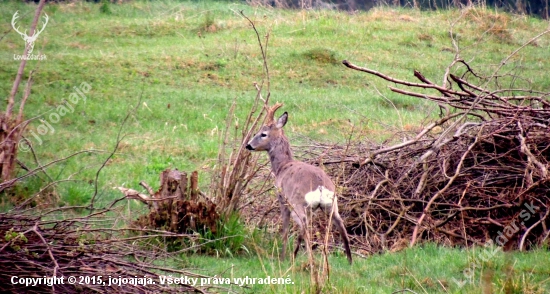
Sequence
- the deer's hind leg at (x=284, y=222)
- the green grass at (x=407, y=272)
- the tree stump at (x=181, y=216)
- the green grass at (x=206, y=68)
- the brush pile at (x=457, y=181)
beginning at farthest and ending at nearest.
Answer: the green grass at (x=206, y=68)
the brush pile at (x=457, y=181)
the tree stump at (x=181, y=216)
the deer's hind leg at (x=284, y=222)
the green grass at (x=407, y=272)

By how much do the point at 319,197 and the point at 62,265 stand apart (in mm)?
2845

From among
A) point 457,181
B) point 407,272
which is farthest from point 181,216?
point 457,181

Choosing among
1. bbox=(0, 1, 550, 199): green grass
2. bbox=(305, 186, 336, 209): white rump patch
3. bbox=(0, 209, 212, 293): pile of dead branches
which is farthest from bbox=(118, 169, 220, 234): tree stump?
bbox=(0, 1, 550, 199): green grass

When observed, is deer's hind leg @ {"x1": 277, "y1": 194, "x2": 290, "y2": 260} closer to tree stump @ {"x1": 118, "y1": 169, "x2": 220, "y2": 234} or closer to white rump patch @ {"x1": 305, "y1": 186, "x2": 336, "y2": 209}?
white rump patch @ {"x1": 305, "y1": 186, "x2": 336, "y2": 209}

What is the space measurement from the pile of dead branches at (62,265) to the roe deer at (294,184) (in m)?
1.80

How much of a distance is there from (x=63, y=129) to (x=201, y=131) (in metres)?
2.42

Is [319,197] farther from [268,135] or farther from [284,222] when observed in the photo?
[268,135]

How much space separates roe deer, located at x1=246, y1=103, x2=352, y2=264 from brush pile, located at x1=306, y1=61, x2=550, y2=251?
75 cm

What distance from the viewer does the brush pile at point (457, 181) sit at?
812 cm

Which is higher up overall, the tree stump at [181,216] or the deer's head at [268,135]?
the deer's head at [268,135]

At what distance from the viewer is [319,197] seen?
7.12m

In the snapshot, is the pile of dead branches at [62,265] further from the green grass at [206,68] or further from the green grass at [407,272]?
the green grass at [206,68]

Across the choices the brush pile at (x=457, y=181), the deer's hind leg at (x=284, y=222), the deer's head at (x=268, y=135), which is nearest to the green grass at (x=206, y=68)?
the brush pile at (x=457, y=181)

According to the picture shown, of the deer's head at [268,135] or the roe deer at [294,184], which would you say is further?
the deer's head at [268,135]
